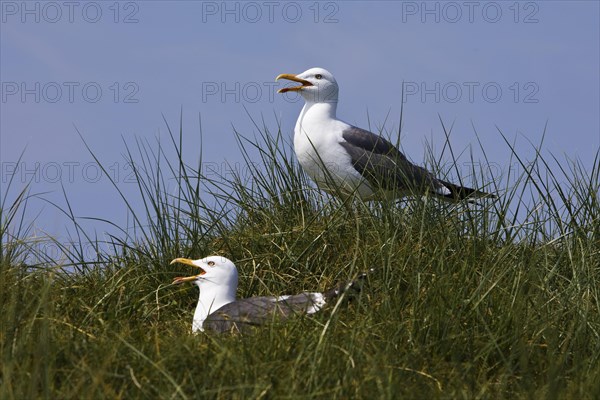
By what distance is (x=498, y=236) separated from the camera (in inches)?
289

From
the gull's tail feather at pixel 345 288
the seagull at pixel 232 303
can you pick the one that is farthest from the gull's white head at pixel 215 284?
the gull's tail feather at pixel 345 288

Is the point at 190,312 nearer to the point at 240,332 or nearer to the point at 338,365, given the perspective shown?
the point at 240,332

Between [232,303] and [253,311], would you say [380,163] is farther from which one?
[253,311]

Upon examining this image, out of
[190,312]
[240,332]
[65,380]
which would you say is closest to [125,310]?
[190,312]

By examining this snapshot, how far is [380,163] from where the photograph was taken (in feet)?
28.0

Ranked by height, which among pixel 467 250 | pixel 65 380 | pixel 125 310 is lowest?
pixel 65 380

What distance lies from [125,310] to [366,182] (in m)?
2.77

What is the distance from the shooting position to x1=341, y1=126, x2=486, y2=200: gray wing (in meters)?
8.27

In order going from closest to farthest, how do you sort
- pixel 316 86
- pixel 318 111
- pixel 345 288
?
pixel 345 288 < pixel 318 111 < pixel 316 86

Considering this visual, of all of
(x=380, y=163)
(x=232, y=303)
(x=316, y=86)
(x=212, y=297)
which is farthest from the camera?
(x=316, y=86)

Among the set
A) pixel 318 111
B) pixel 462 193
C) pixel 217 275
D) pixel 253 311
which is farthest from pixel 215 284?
pixel 318 111

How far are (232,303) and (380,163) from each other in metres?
2.93

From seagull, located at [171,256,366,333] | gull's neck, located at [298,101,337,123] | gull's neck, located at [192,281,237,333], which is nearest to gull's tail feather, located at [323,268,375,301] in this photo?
seagull, located at [171,256,366,333]

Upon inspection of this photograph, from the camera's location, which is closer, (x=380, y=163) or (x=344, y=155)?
(x=380, y=163)
